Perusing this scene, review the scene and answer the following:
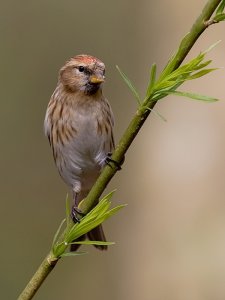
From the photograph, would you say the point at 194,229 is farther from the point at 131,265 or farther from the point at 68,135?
the point at 68,135

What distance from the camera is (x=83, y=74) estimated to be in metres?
2.17

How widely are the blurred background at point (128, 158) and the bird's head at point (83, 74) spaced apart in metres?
2.12

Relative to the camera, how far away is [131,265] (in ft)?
16.2

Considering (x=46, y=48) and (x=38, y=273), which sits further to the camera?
(x=46, y=48)

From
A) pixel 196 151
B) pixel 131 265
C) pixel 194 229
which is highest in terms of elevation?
pixel 196 151

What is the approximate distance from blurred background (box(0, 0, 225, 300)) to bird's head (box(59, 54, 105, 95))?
2.12 m

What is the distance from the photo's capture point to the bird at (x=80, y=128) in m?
2.37

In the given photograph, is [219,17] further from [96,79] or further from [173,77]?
[96,79]

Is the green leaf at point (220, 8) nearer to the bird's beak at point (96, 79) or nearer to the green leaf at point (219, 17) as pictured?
the green leaf at point (219, 17)

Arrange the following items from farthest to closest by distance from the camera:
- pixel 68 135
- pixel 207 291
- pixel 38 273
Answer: pixel 207 291, pixel 68 135, pixel 38 273

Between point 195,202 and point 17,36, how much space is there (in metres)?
1.71

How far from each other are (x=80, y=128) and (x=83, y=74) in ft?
0.93

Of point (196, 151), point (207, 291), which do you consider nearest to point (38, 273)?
point (207, 291)

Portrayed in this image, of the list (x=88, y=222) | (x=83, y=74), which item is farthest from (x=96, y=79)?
(x=88, y=222)
